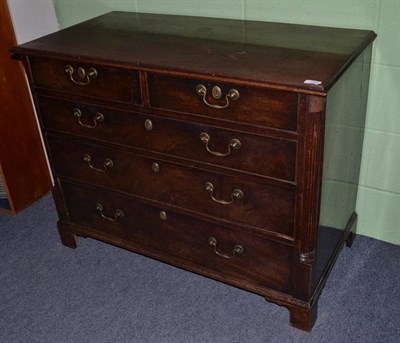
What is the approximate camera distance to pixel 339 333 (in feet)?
6.07

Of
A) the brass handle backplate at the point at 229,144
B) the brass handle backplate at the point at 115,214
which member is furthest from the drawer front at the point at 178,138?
the brass handle backplate at the point at 115,214

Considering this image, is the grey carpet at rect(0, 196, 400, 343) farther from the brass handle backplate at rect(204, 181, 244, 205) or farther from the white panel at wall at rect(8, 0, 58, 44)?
the white panel at wall at rect(8, 0, 58, 44)

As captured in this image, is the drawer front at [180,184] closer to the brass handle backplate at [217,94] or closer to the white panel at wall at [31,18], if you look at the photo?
the brass handle backplate at [217,94]

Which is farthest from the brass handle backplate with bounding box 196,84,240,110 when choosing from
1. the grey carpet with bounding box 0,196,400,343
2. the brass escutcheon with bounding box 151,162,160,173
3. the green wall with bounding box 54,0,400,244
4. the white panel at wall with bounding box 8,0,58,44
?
the white panel at wall with bounding box 8,0,58,44

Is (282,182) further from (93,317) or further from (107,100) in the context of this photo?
(93,317)

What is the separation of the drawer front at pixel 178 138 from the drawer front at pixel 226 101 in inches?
2.2

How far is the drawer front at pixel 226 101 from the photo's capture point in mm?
1492

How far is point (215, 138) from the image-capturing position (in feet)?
5.46

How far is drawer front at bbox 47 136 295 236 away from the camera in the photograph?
1.69 metres

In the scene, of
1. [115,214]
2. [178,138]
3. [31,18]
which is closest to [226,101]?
[178,138]

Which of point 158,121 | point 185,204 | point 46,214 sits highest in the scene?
point 158,121

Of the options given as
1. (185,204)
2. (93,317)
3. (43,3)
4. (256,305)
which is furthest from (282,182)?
(43,3)

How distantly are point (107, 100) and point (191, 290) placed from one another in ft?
A: 2.68

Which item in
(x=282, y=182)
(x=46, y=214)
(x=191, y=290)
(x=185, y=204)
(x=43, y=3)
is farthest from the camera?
(x=46, y=214)
